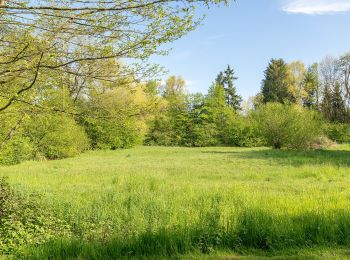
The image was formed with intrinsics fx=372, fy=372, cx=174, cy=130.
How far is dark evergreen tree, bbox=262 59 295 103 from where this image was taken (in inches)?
2413

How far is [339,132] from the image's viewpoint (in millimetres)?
47625

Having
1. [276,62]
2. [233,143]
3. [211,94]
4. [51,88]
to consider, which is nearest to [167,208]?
[51,88]

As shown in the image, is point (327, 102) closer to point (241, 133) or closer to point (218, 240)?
point (241, 133)

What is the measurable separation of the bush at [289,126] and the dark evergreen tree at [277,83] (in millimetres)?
25405

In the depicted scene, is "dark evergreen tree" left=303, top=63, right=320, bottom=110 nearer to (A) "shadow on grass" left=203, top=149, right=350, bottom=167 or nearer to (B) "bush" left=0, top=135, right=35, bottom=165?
(A) "shadow on grass" left=203, top=149, right=350, bottom=167

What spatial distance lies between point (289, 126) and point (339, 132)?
18.2 metres

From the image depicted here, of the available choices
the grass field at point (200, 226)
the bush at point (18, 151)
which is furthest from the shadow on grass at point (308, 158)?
the bush at point (18, 151)

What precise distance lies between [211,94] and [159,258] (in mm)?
49601

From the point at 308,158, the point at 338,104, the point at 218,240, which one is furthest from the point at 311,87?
the point at 218,240

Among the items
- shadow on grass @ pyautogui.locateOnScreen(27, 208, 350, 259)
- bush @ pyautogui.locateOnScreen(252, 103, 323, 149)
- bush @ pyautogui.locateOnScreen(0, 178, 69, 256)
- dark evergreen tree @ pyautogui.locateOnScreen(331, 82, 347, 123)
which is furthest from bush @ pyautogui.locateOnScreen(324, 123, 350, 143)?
bush @ pyautogui.locateOnScreen(0, 178, 69, 256)

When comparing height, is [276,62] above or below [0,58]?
above

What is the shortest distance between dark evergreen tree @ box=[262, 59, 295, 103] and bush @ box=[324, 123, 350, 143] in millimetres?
13067

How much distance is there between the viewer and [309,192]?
408 inches

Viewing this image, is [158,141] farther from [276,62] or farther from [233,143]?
[276,62]
